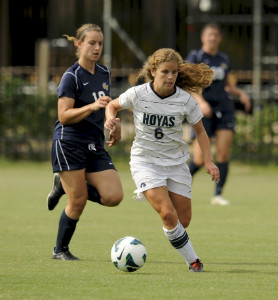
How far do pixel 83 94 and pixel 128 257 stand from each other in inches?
63.3

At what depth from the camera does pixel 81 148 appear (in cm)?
811

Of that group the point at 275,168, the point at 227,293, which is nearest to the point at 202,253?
the point at 227,293

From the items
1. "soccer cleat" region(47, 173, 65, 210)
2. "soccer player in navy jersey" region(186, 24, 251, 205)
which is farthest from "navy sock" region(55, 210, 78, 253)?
"soccer player in navy jersey" region(186, 24, 251, 205)

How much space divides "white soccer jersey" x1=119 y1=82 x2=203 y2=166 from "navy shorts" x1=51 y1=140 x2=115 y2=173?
55cm

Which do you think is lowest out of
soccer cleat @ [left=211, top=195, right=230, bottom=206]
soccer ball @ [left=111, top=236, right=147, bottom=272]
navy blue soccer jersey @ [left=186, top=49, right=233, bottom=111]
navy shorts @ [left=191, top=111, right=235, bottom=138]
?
soccer cleat @ [left=211, top=195, right=230, bottom=206]

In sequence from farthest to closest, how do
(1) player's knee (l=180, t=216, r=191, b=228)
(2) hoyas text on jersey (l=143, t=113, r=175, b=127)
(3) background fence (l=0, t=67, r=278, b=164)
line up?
(3) background fence (l=0, t=67, r=278, b=164) → (1) player's knee (l=180, t=216, r=191, b=228) → (2) hoyas text on jersey (l=143, t=113, r=175, b=127)

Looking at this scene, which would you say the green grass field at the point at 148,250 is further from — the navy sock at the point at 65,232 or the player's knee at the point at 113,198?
the player's knee at the point at 113,198

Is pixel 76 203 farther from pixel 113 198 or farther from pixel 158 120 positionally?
pixel 158 120

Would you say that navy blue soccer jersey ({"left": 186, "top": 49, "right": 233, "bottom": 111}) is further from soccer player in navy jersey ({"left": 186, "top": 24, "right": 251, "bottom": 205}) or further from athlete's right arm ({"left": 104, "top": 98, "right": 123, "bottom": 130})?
athlete's right arm ({"left": 104, "top": 98, "right": 123, "bottom": 130})

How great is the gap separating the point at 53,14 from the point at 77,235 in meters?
15.5

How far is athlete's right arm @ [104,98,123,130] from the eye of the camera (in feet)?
24.1

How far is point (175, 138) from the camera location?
7.71 metres

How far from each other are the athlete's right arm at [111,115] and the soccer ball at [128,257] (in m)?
0.95

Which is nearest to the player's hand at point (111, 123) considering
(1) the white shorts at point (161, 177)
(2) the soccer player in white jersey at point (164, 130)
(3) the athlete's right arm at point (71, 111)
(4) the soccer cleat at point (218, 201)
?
(2) the soccer player in white jersey at point (164, 130)
